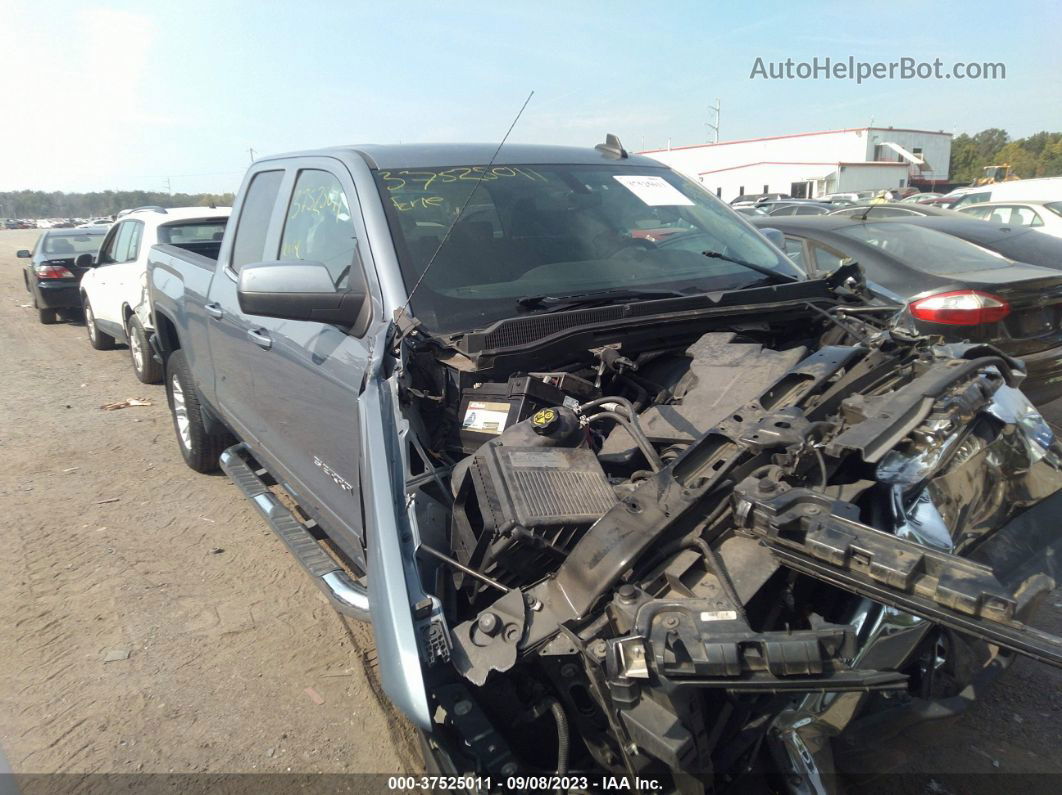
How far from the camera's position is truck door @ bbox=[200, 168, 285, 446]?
3766 millimetres

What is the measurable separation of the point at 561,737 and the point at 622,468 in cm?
87

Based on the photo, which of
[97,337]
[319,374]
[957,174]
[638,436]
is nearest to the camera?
[638,436]

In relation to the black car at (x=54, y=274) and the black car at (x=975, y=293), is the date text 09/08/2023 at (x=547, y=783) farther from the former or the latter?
Result: the black car at (x=54, y=274)

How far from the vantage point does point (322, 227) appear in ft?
11.0

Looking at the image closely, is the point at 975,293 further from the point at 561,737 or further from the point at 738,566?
the point at 561,737

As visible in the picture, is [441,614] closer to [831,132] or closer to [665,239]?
[665,239]

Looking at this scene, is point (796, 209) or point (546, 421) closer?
point (546, 421)

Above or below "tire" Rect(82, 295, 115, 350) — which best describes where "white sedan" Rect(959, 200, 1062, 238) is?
above

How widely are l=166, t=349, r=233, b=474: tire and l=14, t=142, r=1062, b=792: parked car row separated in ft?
4.69

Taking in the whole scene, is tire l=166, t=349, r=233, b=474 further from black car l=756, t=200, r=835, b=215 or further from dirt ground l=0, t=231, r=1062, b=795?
black car l=756, t=200, r=835, b=215

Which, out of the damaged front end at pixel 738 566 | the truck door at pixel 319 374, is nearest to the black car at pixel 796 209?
the truck door at pixel 319 374

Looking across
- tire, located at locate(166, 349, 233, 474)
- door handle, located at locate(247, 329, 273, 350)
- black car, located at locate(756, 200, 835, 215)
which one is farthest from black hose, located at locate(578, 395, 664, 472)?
black car, located at locate(756, 200, 835, 215)

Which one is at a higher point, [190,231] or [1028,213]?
[190,231]

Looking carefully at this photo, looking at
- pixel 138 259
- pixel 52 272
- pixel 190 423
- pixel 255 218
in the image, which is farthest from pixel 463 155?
pixel 52 272
